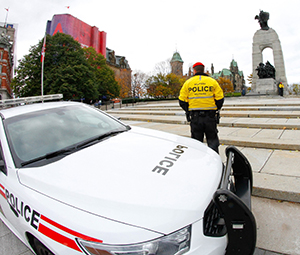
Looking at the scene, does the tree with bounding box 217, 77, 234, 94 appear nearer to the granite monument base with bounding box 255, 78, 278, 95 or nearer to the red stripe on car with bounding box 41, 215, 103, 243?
the granite monument base with bounding box 255, 78, 278, 95

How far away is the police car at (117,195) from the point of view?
47.1 inches

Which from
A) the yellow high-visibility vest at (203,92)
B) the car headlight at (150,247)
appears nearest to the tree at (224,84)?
the yellow high-visibility vest at (203,92)

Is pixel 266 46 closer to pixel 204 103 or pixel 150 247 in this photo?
pixel 204 103

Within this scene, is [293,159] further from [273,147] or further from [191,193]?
[191,193]

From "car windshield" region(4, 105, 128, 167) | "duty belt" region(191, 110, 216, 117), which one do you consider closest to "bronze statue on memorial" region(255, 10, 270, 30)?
"duty belt" region(191, 110, 216, 117)

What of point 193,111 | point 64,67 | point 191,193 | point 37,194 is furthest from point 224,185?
point 64,67

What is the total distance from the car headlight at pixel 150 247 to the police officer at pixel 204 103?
2.67m

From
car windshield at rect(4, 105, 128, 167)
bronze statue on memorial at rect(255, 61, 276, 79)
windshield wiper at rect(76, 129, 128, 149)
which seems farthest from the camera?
bronze statue on memorial at rect(255, 61, 276, 79)

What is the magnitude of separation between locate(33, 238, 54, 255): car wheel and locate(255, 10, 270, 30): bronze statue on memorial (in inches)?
1394

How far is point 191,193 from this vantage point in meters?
1.42

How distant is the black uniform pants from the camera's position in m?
3.66

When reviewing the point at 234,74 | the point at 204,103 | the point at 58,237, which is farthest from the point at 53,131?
the point at 234,74

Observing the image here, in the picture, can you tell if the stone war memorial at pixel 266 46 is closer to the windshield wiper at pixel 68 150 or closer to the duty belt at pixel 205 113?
the duty belt at pixel 205 113

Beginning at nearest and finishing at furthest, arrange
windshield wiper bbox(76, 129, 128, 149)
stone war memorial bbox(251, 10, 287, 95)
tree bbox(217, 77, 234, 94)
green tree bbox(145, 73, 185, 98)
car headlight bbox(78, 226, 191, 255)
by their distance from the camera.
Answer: car headlight bbox(78, 226, 191, 255), windshield wiper bbox(76, 129, 128, 149), stone war memorial bbox(251, 10, 287, 95), green tree bbox(145, 73, 185, 98), tree bbox(217, 77, 234, 94)
